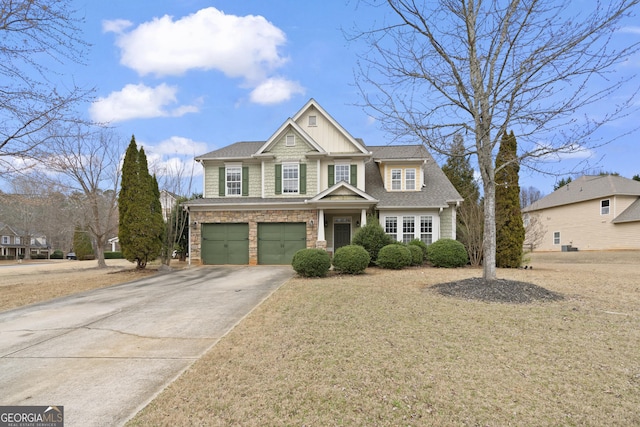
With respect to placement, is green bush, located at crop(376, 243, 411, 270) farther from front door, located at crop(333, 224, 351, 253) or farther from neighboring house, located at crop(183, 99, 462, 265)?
front door, located at crop(333, 224, 351, 253)

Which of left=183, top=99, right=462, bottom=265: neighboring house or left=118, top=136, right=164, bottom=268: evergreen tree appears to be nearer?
left=118, top=136, right=164, bottom=268: evergreen tree

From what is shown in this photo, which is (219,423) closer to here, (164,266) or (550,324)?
(550,324)

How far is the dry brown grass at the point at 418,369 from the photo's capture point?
3.21 m

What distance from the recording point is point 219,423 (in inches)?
122

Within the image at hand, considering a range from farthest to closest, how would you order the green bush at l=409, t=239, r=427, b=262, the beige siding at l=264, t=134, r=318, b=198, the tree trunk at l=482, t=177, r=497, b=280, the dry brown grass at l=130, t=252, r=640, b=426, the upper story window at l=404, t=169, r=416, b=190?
the upper story window at l=404, t=169, r=416, b=190
the beige siding at l=264, t=134, r=318, b=198
the green bush at l=409, t=239, r=427, b=262
the tree trunk at l=482, t=177, r=497, b=280
the dry brown grass at l=130, t=252, r=640, b=426

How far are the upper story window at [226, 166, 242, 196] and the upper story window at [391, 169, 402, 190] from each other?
814cm

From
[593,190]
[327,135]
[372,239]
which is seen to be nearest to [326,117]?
[327,135]

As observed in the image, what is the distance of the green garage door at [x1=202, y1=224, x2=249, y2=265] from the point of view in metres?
17.5

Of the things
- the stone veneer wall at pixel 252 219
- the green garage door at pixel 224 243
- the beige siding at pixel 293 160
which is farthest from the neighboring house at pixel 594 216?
the green garage door at pixel 224 243

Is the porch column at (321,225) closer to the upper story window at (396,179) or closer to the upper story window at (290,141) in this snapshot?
the upper story window at (290,141)

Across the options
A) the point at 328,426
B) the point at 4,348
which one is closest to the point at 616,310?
the point at 328,426

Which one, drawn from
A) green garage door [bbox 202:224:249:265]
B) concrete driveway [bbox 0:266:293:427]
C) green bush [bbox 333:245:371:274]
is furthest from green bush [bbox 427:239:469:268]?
green garage door [bbox 202:224:249:265]

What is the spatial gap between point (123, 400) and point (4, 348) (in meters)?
3.35

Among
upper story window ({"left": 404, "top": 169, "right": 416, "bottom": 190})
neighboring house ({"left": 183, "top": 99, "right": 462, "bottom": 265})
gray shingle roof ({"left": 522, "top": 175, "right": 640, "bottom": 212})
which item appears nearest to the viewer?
neighboring house ({"left": 183, "top": 99, "right": 462, "bottom": 265})
